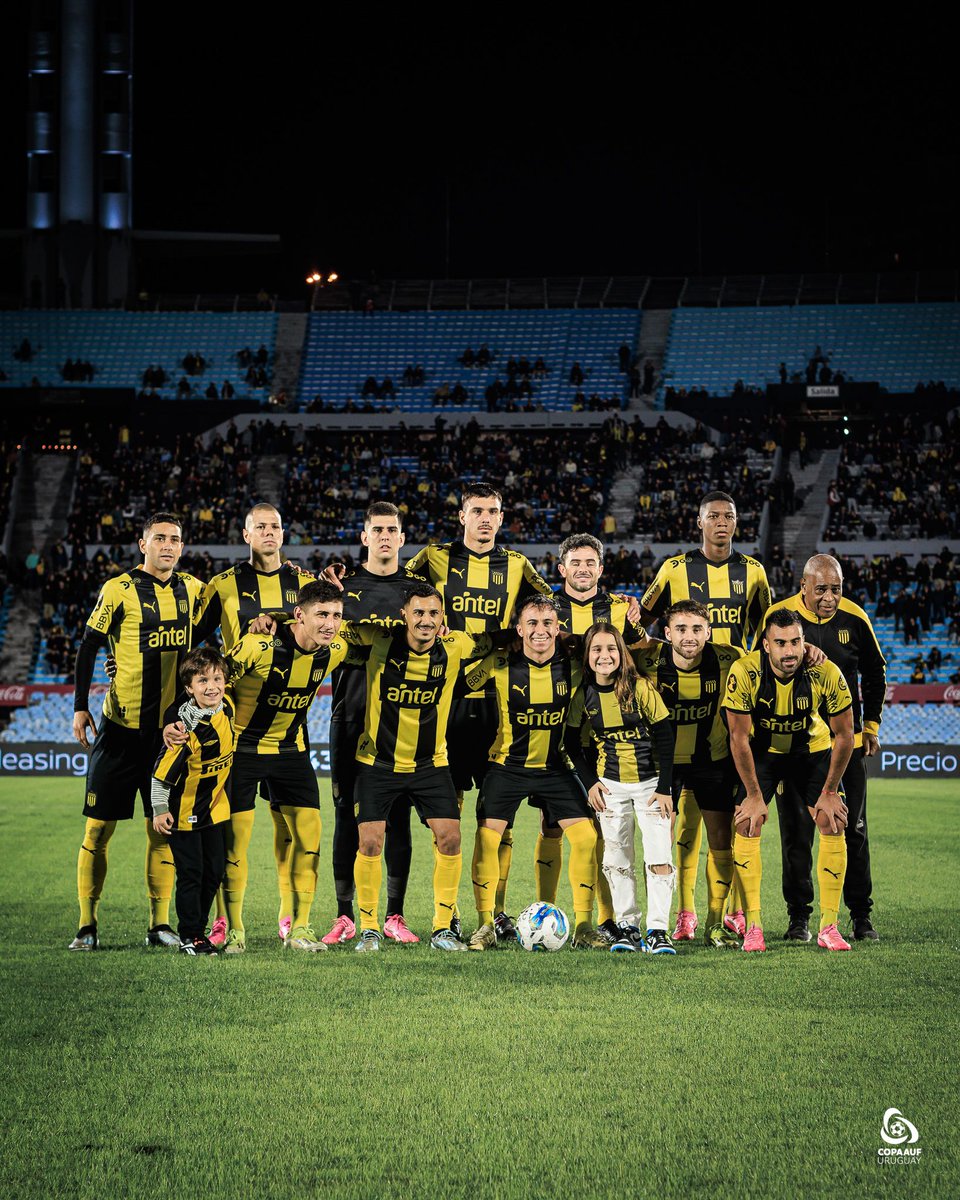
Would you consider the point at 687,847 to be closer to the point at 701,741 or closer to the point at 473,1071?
the point at 701,741

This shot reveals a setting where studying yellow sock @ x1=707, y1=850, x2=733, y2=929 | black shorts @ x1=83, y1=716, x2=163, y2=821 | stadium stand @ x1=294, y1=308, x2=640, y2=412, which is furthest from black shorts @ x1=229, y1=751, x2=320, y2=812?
stadium stand @ x1=294, y1=308, x2=640, y2=412

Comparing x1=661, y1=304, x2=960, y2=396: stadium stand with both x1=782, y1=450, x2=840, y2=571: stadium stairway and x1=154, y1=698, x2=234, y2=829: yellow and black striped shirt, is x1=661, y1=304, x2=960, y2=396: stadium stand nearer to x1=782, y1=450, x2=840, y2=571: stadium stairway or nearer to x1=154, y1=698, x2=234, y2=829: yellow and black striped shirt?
x1=782, y1=450, x2=840, y2=571: stadium stairway

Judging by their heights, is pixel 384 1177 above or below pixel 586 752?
below

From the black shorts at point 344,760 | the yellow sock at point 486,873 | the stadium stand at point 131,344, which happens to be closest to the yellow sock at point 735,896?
the yellow sock at point 486,873

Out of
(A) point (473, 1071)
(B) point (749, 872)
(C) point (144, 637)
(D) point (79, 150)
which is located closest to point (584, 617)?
(B) point (749, 872)

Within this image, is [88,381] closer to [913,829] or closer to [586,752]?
[913,829]

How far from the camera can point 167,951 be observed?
7297 mm

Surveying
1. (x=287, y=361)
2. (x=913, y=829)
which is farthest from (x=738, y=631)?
(x=287, y=361)

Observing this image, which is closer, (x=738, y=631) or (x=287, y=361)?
(x=738, y=631)

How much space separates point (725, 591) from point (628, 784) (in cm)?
161

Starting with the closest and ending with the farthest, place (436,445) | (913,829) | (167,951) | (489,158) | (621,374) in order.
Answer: (167,951), (913,829), (436,445), (621,374), (489,158)

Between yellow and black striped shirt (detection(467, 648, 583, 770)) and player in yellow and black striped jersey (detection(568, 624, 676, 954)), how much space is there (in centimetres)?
16

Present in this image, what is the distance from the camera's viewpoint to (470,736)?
8.00m

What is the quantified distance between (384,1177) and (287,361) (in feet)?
123
